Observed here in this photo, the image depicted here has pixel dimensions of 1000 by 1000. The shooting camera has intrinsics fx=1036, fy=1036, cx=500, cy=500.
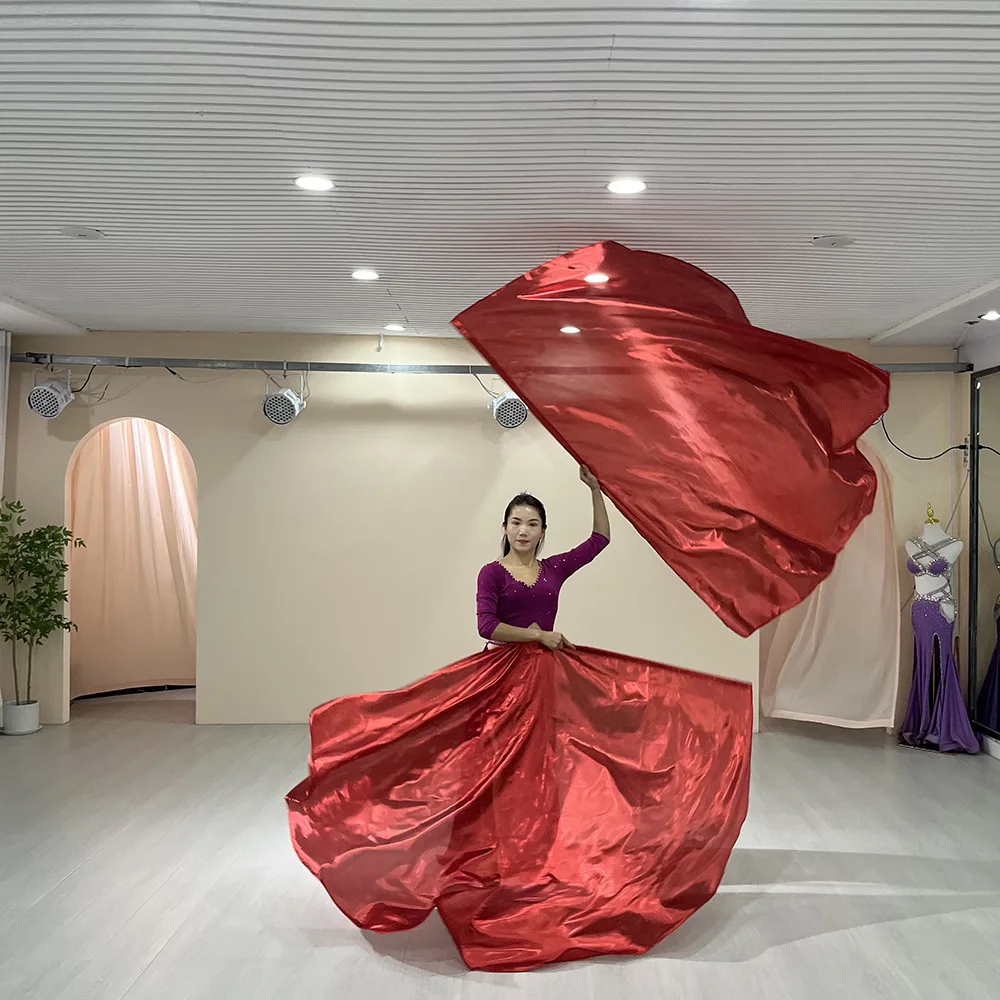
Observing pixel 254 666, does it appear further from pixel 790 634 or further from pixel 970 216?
pixel 970 216

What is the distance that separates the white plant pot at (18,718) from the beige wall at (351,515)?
0.31m

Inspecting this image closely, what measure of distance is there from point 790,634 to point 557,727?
4496mm

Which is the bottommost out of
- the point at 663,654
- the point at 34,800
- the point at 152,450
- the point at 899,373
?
the point at 34,800

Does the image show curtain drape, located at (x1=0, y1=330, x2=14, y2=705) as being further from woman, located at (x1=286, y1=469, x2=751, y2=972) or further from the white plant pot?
woman, located at (x1=286, y1=469, x2=751, y2=972)

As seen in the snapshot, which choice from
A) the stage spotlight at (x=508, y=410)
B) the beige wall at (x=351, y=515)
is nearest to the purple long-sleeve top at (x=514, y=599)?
the stage spotlight at (x=508, y=410)

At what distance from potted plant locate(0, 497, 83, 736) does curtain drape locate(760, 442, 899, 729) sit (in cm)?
488

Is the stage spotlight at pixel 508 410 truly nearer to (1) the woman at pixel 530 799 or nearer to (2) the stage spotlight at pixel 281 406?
(2) the stage spotlight at pixel 281 406

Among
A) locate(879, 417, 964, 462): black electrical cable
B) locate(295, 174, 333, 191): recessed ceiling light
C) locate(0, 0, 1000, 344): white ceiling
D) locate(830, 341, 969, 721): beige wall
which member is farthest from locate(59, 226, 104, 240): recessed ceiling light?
locate(879, 417, 964, 462): black electrical cable

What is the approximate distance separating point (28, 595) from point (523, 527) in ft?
13.9

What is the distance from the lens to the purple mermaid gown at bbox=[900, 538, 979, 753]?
652cm

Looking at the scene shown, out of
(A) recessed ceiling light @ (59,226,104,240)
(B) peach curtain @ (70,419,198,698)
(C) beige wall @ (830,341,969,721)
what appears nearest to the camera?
(A) recessed ceiling light @ (59,226,104,240)

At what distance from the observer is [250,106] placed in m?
3.10

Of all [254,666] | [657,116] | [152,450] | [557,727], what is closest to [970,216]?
[657,116]

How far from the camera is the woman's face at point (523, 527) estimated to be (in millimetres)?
4039
